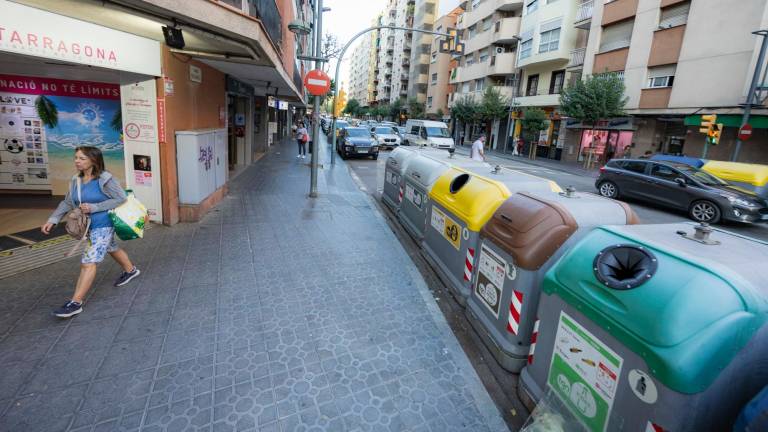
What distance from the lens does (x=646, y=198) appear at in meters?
11.9

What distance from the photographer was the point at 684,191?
35.3ft

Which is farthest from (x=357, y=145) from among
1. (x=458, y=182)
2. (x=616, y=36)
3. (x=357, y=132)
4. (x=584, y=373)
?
(x=584, y=373)

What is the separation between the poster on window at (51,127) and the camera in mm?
7445

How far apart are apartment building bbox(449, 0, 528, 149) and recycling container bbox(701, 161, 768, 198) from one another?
21556 mm

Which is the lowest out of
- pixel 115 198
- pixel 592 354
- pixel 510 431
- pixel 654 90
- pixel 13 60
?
pixel 510 431

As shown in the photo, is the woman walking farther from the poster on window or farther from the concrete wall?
the poster on window

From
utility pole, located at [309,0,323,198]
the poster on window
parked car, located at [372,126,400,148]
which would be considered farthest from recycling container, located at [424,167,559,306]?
parked car, located at [372,126,400,148]

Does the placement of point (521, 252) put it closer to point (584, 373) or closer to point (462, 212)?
point (584, 373)

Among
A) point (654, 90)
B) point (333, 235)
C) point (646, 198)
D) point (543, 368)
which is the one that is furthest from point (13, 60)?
point (654, 90)

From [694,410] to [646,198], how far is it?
40.0ft

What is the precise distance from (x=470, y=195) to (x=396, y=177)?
4.26 metres

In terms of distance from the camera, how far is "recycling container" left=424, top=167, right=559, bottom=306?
4152 millimetres

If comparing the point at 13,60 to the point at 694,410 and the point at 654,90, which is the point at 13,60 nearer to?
the point at 694,410

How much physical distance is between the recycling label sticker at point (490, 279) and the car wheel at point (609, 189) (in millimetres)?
11295
